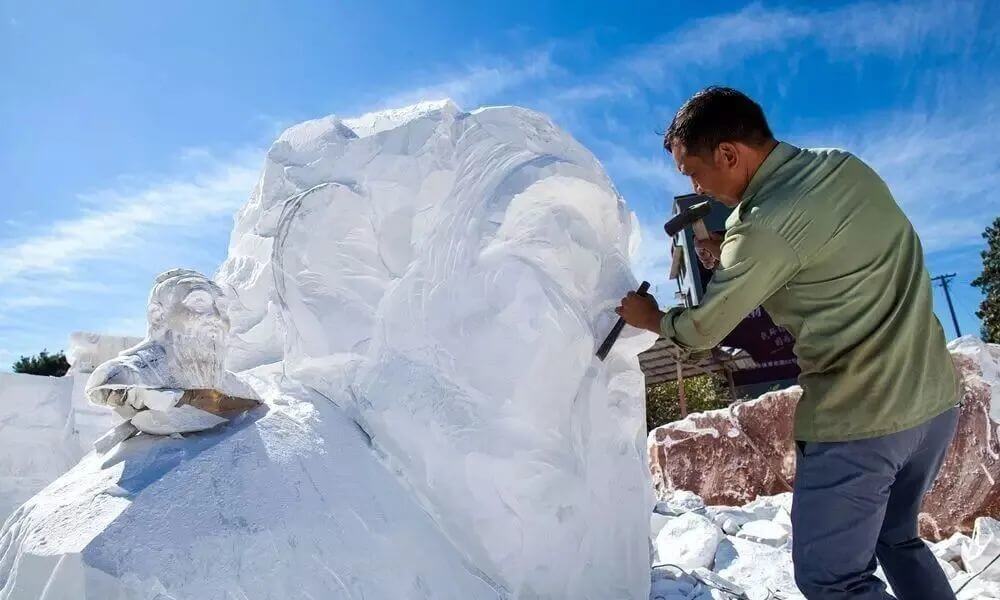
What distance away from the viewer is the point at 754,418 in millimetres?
4441

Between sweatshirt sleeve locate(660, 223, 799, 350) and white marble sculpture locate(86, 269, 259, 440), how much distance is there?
104 cm

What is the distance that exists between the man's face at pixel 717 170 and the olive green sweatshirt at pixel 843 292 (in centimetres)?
8

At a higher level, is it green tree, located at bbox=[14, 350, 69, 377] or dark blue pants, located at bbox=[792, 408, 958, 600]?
green tree, located at bbox=[14, 350, 69, 377]

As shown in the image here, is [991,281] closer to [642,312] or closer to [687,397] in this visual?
[687,397]

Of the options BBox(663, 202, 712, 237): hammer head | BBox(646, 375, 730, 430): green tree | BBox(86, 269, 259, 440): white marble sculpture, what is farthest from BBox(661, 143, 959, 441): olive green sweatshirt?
BBox(646, 375, 730, 430): green tree

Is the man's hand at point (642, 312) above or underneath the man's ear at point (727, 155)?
underneath

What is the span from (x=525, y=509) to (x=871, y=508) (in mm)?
739

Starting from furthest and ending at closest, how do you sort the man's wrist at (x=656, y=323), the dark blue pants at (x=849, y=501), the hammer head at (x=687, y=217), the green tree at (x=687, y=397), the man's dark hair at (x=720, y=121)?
the green tree at (x=687, y=397) < the hammer head at (x=687, y=217) < the man's wrist at (x=656, y=323) < the man's dark hair at (x=720, y=121) < the dark blue pants at (x=849, y=501)

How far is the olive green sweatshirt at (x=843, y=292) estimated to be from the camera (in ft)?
4.19

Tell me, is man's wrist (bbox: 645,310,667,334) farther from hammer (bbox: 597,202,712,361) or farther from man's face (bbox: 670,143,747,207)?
man's face (bbox: 670,143,747,207)

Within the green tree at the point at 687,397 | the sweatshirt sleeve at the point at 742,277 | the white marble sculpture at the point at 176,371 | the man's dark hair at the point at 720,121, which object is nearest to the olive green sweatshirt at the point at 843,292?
the sweatshirt sleeve at the point at 742,277

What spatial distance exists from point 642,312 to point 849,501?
1.81 feet

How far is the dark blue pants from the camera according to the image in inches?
49.8

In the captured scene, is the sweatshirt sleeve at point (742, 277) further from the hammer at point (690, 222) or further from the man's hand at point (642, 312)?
the hammer at point (690, 222)
